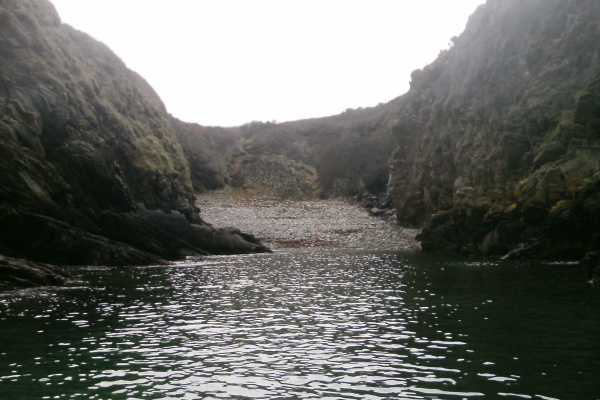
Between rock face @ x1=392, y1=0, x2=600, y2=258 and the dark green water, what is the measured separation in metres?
11.7

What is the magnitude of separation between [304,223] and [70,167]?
3642 cm

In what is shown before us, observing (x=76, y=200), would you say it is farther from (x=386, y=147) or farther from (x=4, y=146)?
(x=386, y=147)

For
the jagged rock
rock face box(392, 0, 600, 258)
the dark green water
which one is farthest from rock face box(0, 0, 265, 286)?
rock face box(392, 0, 600, 258)

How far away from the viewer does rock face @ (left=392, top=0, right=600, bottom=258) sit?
36.9 meters

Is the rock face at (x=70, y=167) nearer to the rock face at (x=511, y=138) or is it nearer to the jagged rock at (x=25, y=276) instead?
the jagged rock at (x=25, y=276)

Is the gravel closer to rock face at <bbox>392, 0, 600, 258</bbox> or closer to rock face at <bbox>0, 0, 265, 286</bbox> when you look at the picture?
rock face at <bbox>392, 0, 600, 258</bbox>

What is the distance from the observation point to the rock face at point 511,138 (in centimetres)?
3694

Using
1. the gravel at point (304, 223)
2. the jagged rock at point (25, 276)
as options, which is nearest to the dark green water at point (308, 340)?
the jagged rock at point (25, 276)

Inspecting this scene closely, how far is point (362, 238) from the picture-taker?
6078 cm

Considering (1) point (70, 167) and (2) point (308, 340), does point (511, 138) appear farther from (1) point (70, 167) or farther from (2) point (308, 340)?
(2) point (308, 340)

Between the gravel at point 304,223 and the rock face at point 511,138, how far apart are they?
5.45 metres

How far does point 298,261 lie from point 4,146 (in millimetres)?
23174

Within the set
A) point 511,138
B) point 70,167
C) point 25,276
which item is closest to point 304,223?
point 511,138

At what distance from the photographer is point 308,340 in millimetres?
14484
